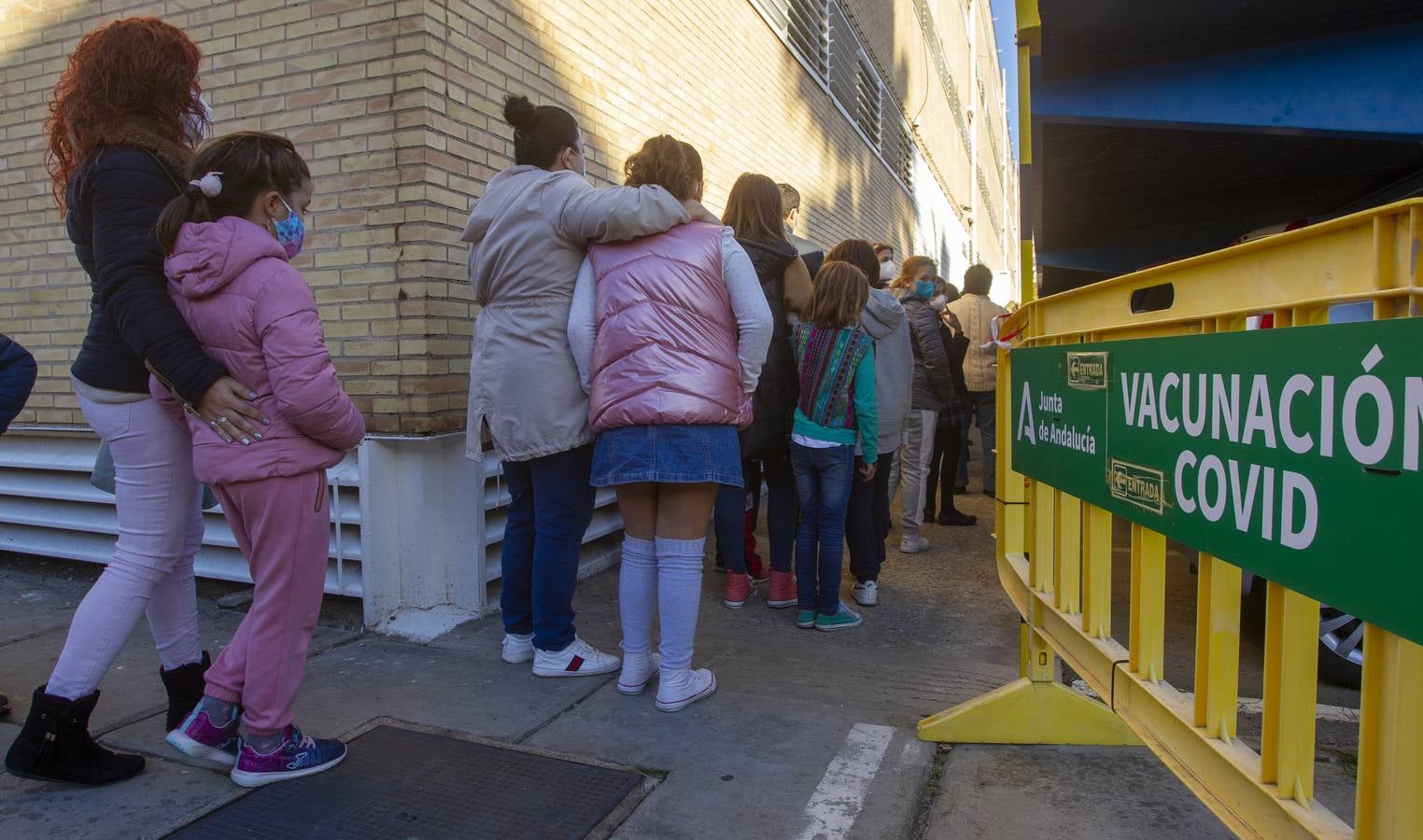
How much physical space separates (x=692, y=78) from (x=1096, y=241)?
1030 cm

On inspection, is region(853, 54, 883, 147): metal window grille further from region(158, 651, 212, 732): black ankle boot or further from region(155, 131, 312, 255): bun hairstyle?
region(158, 651, 212, 732): black ankle boot

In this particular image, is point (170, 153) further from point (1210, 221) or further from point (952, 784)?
point (1210, 221)

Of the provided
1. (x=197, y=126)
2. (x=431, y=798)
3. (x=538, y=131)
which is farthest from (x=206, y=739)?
(x=538, y=131)

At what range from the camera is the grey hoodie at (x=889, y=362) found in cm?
463

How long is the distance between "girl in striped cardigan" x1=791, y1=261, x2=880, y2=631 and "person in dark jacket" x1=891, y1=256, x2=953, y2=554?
69.8 inches

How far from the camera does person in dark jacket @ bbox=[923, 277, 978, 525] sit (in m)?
6.57

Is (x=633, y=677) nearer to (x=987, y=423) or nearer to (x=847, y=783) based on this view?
(x=847, y=783)

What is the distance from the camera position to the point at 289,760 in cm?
259

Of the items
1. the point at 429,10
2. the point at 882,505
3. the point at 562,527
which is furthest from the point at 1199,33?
the point at 562,527

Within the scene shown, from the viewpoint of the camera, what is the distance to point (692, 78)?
6547mm

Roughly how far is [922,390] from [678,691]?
11.0ft

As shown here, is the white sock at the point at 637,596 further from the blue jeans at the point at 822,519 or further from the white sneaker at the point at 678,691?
the blue jeans at the point at 822,519

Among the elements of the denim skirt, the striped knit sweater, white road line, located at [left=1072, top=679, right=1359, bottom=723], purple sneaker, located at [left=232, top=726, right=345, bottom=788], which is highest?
the striped knit sweater

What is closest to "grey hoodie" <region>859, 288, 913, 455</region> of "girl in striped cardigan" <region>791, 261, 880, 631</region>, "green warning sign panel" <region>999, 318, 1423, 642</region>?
"girl in striped cardigan" <region>791, 261, 880, 631</region>
